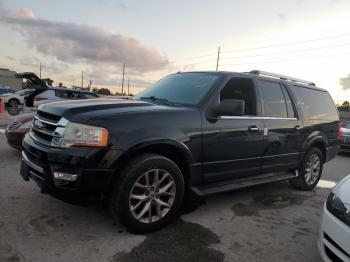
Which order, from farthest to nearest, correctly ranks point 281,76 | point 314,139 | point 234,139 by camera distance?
point 314,139 < point 281,76 < point 234,139

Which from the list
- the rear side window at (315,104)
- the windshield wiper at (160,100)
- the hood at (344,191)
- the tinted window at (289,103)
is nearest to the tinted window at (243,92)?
the windshield wiper at (160,100)

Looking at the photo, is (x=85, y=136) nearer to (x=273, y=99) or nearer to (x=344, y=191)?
(x=344, y=191)

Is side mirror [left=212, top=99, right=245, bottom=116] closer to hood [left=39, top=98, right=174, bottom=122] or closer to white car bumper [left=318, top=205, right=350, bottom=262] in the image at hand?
hood [left=39, top=98, right=174, bottom=122]

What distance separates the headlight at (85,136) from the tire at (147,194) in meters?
0.39

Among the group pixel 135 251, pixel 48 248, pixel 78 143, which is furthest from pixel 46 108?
pixel 135 251

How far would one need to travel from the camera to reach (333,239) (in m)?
2.97

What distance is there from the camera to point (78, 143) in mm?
3531

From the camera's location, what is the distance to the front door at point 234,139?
14.5ft

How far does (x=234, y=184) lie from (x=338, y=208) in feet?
6.11

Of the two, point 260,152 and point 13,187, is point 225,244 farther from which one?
point 13,187

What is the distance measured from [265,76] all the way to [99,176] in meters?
3.22

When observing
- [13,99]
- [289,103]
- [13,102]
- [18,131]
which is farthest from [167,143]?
[13,99]

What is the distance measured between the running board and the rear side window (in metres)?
1.26

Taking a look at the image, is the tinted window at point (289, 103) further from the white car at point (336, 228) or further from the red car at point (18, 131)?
the red car at point (18, 131)
